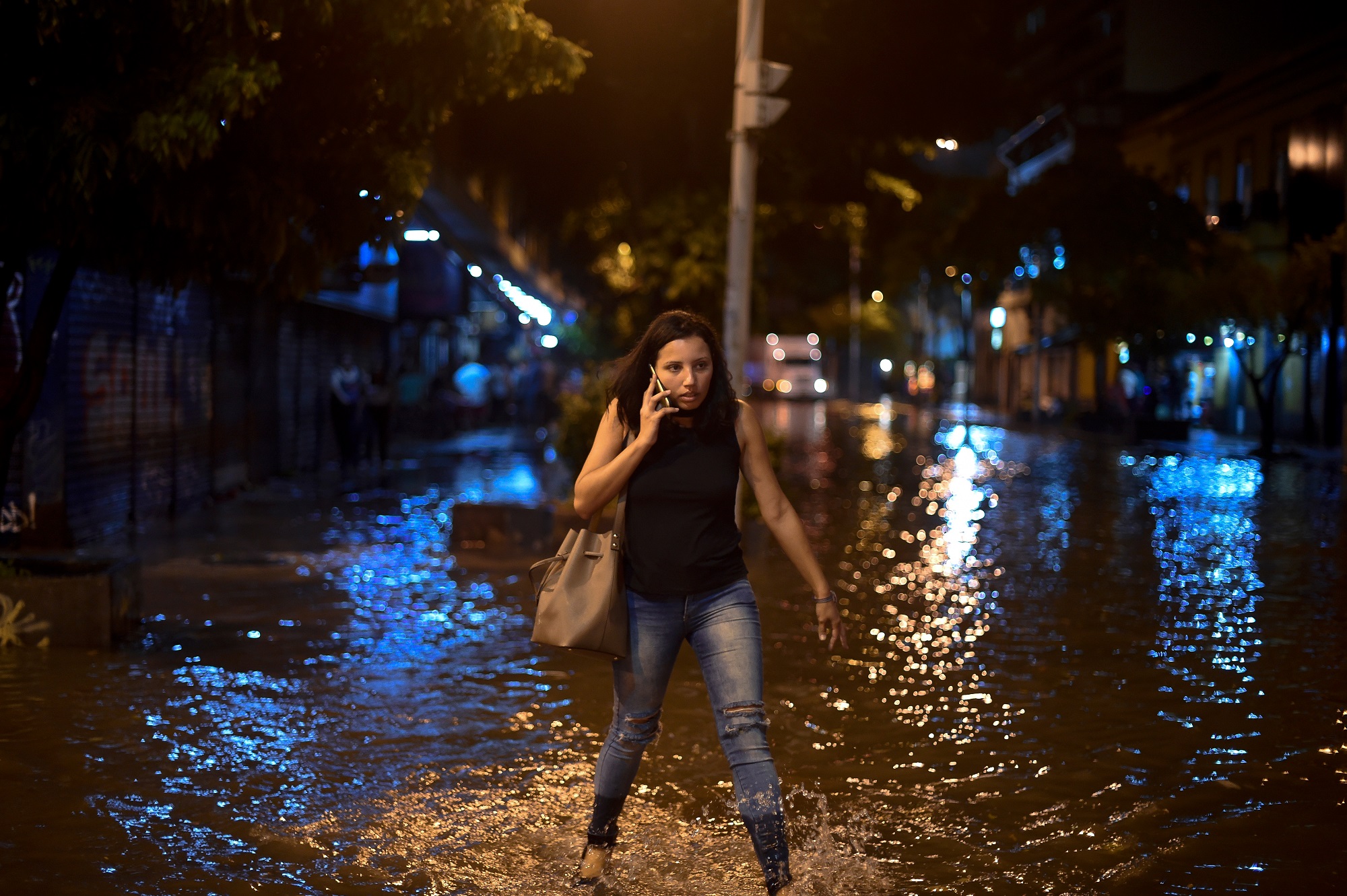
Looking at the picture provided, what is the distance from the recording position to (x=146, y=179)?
828cm

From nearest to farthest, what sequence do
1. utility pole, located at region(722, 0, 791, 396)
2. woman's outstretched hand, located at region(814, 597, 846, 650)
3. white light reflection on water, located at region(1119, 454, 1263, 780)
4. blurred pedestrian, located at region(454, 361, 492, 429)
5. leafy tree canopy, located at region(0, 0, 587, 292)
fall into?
woman's outstretched hand, located at region(814, 597, 846, 650) < white light reflection on water, located at region(1119, 454, 1263, 780) < leafy tree canopy, located at region(0, 0, 587, 292) < utility pole, located at region(722, 0, 791, 396) < blurred pedestrian, located at region(454, 361, 492, 429)

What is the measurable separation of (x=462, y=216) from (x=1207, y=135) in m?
27.7

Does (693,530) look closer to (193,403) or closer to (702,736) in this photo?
(702,736)

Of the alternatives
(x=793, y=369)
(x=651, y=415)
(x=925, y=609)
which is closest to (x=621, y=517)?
(x=651, y=415)

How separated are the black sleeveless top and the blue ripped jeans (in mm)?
74

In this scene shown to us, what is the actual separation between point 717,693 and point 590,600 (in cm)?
45

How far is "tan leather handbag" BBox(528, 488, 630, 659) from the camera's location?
4.50 metres

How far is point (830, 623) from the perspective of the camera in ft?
15.8

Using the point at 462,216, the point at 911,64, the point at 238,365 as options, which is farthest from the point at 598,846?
the point at 462,216

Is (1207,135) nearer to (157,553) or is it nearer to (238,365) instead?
(238,365)

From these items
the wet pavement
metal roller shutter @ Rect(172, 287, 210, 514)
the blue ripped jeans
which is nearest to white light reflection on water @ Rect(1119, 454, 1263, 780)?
the wet pavement

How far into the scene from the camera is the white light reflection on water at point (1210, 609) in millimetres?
7074

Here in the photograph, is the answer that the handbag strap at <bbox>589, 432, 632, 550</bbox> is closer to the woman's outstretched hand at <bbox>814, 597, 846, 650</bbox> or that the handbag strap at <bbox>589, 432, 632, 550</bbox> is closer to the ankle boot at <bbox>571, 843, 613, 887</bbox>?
the woman's outstretched hand at <bbox>814, 597, 846, 650</bbox>

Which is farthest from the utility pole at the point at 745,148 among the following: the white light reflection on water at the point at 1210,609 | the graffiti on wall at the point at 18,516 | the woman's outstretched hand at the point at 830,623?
the woman's outstretched hand at the point at 830,623
